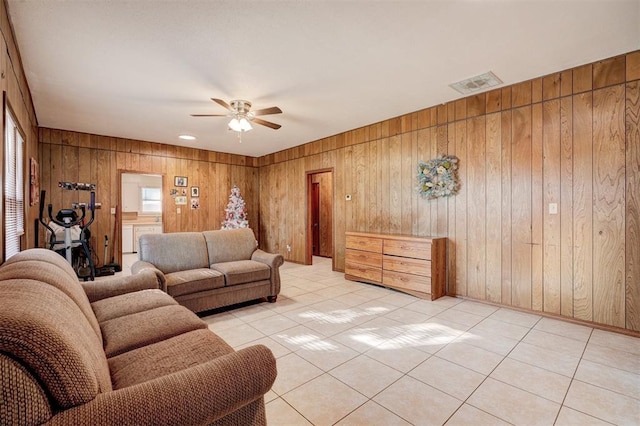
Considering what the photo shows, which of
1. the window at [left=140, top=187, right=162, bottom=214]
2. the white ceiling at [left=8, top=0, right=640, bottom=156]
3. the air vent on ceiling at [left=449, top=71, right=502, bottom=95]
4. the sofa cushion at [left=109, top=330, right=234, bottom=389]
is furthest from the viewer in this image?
the window at [left=140, top=187, right=162, bottom=214]

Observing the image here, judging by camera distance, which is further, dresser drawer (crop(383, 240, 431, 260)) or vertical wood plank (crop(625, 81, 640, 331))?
dresser drawer (crop(383, 240, 431, 260))

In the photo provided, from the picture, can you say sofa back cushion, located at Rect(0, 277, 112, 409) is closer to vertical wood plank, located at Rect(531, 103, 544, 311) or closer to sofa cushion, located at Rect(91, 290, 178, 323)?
Answer: sofa cushion, located at Rect(91, 290, 178, 323)

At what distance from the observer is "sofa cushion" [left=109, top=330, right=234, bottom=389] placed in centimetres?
130

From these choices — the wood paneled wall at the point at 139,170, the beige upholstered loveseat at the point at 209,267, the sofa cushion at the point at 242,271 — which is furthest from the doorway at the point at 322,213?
the sofa cushion at the point at 242,271

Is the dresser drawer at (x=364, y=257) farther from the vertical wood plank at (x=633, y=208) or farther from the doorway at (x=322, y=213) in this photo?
the vertical wood plank at (x=633, y=208)

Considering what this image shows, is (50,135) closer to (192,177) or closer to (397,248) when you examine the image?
(192,177)

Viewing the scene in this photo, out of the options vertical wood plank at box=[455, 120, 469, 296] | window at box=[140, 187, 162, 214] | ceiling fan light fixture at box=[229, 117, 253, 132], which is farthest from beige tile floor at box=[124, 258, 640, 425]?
window at box=[140, 187, 162, 214]

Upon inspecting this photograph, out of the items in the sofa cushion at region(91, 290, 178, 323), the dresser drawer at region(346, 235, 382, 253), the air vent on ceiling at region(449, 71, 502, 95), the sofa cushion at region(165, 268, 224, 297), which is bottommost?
the sofa cushion at region(165, 268, 224, 297)

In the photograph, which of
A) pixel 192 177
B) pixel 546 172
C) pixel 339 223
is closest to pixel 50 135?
pixel 192 177

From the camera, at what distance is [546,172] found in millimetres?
3279

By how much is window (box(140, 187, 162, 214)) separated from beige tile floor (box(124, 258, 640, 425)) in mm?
6785

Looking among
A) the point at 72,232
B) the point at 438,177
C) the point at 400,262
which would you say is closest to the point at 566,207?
the point at 438,177

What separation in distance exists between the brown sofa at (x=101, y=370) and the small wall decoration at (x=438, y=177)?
3519 mm

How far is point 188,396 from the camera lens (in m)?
0.99
